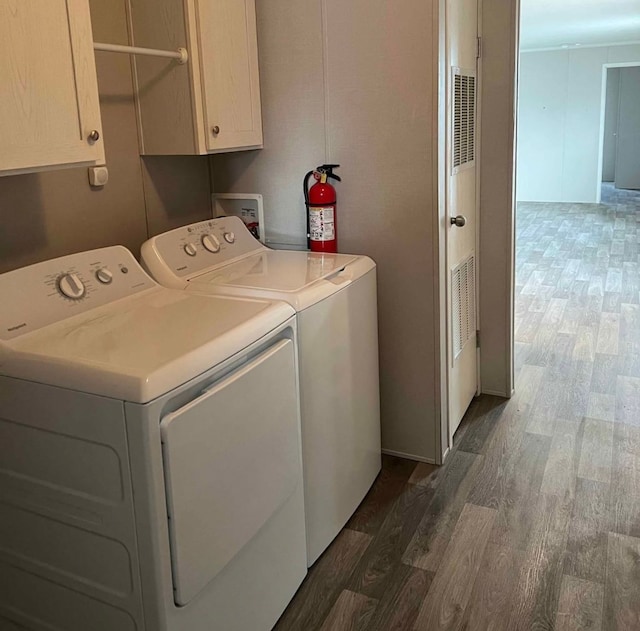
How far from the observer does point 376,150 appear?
254cm

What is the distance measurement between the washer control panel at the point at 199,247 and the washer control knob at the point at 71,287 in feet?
1.20

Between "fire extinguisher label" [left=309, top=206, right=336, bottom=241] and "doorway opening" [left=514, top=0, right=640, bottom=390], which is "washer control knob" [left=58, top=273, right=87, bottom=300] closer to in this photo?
"fire extinguisher label" [left=309, top=206, right=336, bottom=241]

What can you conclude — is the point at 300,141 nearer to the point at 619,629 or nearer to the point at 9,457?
the point at 9,457

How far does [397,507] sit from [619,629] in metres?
0.85

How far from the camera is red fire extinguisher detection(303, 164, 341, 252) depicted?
2.60 metres

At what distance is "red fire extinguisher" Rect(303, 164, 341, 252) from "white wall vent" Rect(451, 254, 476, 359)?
552mm

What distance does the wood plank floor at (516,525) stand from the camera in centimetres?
198

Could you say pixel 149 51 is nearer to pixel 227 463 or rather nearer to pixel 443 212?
pixel 443 212

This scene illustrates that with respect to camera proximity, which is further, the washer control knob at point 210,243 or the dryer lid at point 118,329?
the washer control knob at point 210,243

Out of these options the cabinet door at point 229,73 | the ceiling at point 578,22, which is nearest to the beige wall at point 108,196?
the cabinet door at point 229,73

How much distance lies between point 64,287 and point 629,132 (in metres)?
12.3

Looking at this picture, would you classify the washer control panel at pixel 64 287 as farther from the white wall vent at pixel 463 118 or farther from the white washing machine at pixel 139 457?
the white wall vent at pixel 463 118

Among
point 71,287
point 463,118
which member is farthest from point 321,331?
point 463,118

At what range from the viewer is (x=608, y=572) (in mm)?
2104
